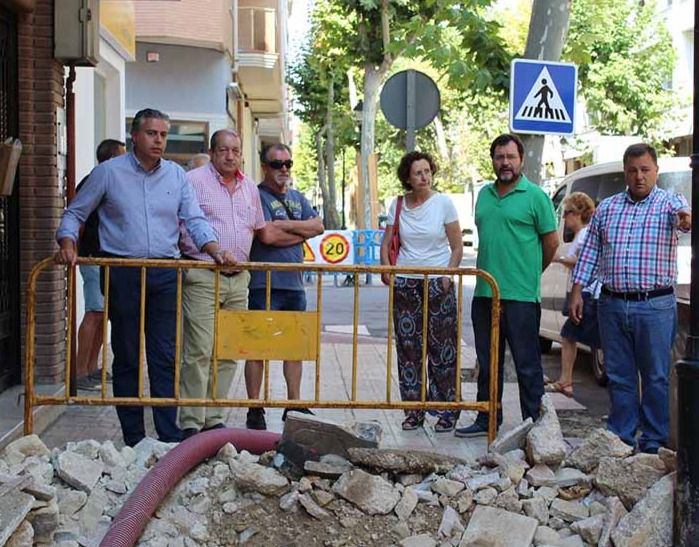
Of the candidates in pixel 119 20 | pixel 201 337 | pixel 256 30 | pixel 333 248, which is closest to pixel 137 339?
pixel 201 337

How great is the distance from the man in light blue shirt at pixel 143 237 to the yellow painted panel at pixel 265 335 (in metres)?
0.34

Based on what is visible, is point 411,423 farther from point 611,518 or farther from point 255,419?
point 611,518

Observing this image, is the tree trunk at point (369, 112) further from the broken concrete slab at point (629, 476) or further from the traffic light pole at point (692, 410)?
the traffic light pole at point (692, 410)

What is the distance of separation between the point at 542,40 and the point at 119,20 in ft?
13.7

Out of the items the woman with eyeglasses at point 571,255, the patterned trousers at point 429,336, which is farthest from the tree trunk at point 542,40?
the patterned trousers at point 429,336

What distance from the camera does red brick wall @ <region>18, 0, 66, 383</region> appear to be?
25.0 feet

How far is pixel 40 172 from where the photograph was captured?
7.69 meters

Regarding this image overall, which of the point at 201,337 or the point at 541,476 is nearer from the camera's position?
the point at 541,476

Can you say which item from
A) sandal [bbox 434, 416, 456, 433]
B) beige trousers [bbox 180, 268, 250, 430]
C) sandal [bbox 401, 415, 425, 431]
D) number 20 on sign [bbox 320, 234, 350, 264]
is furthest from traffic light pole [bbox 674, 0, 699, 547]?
number 20 on sign [bbox 320, 234, 350, 264]

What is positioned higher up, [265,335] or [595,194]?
[595,194]

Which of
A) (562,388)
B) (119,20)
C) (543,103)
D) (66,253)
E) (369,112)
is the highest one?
(369,112)

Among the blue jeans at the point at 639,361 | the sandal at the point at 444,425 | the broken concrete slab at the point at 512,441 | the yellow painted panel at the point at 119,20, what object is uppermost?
the yellow painted panel at the point at 119,20

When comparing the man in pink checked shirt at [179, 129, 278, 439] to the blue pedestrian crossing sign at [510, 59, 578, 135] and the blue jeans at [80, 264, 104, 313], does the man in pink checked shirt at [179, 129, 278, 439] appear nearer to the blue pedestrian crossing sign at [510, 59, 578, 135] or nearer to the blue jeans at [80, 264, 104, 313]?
the blue jeans at [80, 264, 104, 313]

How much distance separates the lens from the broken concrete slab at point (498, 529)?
4.73 metres
